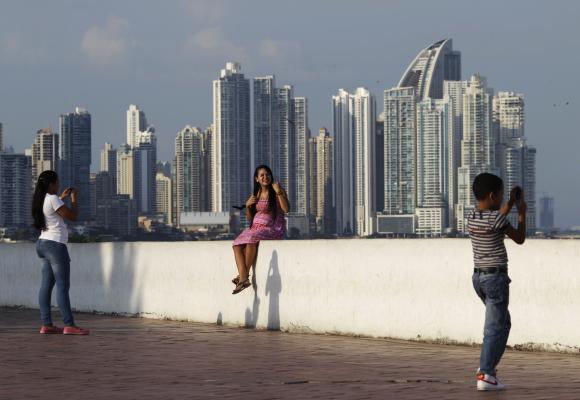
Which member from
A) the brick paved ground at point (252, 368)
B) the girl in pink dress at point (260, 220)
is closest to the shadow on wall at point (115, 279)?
the girl in pink dress at point (260, 220)

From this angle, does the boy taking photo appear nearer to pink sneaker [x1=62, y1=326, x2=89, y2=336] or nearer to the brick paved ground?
the brick paved ground

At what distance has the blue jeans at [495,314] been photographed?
9.08 m

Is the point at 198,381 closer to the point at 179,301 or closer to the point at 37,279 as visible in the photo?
the point at 179,301

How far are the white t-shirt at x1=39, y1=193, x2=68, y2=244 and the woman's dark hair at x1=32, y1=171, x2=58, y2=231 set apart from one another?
0.13 feet

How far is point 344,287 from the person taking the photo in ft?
45.7

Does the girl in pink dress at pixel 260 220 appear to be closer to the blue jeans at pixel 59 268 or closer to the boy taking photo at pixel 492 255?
the blue jeans at pixel 59 268

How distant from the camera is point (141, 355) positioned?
11.7 metres

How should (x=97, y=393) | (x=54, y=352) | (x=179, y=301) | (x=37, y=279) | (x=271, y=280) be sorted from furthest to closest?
(x=37, y=279), (x=179, y=301), (x=271, y=280), (x=54, y=352), (x=97, y=393)

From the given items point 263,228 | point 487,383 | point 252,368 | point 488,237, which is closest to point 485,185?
point 488,237

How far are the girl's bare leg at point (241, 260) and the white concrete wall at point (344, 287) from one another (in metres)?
0.19

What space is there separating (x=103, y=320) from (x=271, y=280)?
2.77 metres

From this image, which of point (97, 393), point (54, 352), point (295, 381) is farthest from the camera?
point (54, 352)

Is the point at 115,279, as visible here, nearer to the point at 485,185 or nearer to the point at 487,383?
the point at 485,185

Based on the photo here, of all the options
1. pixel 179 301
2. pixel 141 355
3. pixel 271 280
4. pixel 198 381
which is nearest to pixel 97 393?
pixel 198 381
